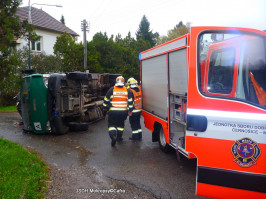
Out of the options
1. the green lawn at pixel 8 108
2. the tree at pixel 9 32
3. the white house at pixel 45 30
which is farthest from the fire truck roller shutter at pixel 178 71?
the white house at pixel 45 30

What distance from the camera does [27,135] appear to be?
7980mm

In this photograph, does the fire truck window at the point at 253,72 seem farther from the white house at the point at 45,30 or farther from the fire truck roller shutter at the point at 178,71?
the white house at the point at 45,30

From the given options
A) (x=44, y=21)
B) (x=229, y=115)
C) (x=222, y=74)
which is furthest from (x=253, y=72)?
(x=44, y=21)

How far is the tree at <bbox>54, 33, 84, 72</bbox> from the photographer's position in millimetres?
17922

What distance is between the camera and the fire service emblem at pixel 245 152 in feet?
9.30

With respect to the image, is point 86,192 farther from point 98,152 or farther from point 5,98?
point 5,98

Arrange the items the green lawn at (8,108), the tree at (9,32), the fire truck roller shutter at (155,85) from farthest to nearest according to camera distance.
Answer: the green lawn at (8,108)
the tree at (9,32)
the fire truck roller shutter at (155,85)

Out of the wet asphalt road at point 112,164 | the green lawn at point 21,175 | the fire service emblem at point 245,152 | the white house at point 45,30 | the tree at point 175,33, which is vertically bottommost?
the wet asphalt road at point 112,164

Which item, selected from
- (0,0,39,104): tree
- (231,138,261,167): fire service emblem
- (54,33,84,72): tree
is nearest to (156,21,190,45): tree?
(54,33,84,72): tree

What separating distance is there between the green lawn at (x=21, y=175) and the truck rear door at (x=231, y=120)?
8.09 ft

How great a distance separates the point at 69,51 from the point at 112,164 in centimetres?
1426

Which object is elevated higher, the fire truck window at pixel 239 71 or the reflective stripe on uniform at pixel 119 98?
the fire truck window at pixel 239 71

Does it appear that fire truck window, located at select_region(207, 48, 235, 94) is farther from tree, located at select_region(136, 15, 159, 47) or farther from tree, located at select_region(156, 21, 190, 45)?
tree, located at select_region(136, 15, 159, 47)

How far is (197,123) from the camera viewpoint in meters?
3.08
